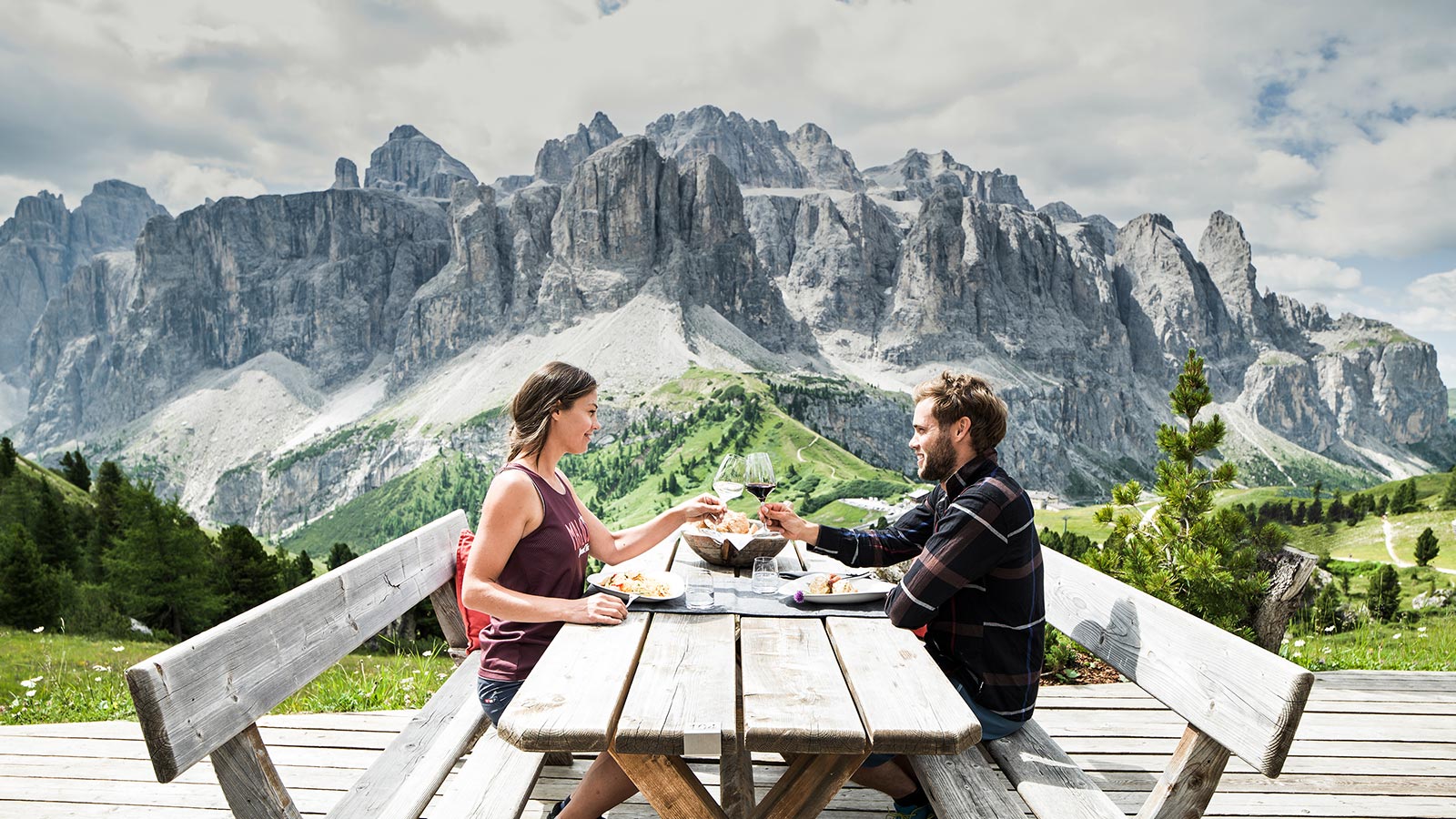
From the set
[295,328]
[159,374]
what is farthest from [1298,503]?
[159,374]

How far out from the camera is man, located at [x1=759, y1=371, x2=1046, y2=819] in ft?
10.1

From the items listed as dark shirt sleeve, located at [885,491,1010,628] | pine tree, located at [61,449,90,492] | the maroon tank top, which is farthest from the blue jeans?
pine tree, located at [61,449,90,492]

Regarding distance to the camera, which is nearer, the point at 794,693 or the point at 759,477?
the point at 794,693

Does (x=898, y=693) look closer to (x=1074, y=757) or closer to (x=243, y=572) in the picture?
(x=1074, y=757)

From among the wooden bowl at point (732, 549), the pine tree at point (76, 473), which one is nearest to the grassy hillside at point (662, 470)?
the pine tree at point (76, 473)

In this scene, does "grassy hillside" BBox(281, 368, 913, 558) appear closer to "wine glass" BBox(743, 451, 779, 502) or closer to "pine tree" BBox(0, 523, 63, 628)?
"pine tree" BBox(0, 523, 63, 628)

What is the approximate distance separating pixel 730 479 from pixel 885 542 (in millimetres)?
879

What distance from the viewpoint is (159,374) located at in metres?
195

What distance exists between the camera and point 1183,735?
2.68m

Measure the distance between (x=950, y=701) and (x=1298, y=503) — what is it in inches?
4247

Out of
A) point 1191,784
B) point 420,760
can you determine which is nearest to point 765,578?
point 420,760

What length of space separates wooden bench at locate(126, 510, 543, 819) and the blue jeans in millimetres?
1361

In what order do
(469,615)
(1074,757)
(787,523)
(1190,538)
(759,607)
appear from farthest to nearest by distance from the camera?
(1190,538)
(1074,757)
(469,615)
(787,523)
(759,607)

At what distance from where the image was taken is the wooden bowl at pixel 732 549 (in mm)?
4195
